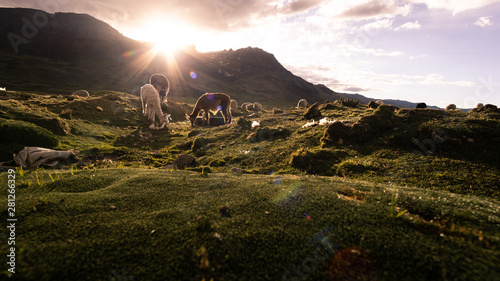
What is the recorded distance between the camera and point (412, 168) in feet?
24.3

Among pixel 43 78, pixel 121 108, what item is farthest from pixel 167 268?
pixel 43 78

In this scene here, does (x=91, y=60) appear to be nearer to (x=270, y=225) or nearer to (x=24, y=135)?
(x=24, y=135)

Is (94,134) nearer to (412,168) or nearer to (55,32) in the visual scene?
(412,168)

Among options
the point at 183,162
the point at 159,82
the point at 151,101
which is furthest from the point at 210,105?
the point at 183,162

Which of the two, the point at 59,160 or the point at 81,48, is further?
the point at 81,48

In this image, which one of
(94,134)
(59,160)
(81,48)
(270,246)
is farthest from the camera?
(81,48)

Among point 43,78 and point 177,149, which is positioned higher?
point 43,78

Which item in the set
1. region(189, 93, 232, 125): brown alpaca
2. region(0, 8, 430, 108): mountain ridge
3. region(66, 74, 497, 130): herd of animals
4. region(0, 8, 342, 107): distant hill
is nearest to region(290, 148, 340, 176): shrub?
region(66, 74, 497, 130): herd of animals

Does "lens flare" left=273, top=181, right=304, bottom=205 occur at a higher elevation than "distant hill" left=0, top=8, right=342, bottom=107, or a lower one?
lower

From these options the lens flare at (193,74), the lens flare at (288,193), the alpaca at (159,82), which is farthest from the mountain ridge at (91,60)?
the lens flare at (288,193)

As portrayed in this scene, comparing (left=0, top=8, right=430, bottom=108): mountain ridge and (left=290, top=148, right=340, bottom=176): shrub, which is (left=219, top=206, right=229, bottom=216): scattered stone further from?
(left=0, top=8, right=430, bottom=108): mountain ridge

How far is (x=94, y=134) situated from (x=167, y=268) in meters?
16.3

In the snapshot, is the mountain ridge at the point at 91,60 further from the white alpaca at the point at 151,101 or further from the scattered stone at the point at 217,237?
the scattered stone at the point at 217,237

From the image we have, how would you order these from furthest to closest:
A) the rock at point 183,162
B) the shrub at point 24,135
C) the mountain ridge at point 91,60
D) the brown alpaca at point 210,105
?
1. the mountain ridge at point 91,60
2. the brown alpaca at point 210,105
3. the rock at point 183,162
4. the shrub at point 24,135
